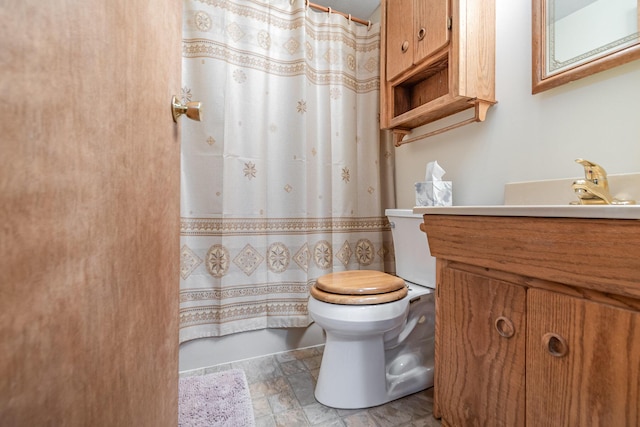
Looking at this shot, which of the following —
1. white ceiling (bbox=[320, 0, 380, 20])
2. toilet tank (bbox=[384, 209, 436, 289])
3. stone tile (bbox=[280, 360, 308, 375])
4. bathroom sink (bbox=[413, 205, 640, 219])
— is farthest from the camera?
white ceiling (bbox=[320, 0, 380, 20])

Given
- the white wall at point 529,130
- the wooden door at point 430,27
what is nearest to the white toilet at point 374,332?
the white wall at point 529,130

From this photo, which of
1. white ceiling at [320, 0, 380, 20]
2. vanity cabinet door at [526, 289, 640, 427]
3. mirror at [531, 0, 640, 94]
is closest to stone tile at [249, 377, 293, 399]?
vanity cabinet door at [526, 289, 640, 427]

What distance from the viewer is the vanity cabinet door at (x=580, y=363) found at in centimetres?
49

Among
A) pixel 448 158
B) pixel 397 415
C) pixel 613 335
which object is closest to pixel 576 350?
pixel 613 335

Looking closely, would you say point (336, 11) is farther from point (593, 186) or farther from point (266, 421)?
point (266, 421)

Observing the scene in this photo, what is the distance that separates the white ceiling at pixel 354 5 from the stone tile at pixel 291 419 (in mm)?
2111

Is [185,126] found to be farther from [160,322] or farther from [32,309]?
[32,309]

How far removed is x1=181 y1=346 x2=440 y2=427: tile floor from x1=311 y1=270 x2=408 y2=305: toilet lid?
1.37ft

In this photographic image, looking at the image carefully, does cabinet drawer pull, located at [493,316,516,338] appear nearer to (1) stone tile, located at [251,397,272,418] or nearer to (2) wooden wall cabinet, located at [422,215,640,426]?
(2) wooden wall cabinet, located at [422,215,640,426]

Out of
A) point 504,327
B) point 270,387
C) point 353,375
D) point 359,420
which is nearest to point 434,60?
→ point 504,327

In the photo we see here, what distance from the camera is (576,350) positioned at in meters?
0.55

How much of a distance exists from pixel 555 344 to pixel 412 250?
0.75 m

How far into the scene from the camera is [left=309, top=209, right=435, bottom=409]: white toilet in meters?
1.05

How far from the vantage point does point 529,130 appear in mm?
1083
